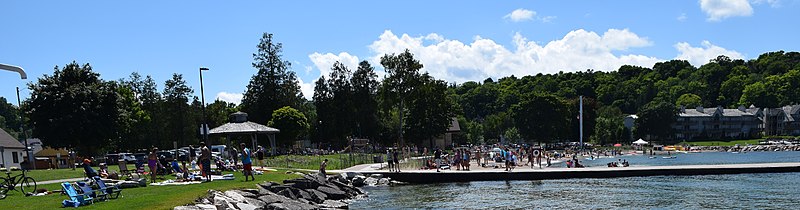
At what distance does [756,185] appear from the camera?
2800 cm

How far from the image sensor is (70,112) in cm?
4112

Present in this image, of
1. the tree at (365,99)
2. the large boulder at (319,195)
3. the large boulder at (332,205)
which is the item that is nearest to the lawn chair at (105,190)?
the large boulder at (332,205)

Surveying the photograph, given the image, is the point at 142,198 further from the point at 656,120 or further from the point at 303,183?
the point at 656,120

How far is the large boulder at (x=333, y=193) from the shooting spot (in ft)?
86.6

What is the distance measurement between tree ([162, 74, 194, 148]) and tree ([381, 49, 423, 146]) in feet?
75.1

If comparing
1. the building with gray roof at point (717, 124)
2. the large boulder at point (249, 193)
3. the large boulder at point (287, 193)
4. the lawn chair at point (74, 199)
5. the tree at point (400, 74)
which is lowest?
the building with gray roof at point (717, 124)

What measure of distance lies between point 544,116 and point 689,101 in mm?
69933

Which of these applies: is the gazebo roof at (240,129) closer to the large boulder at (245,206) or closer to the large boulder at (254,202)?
the large boulder at (254,202)

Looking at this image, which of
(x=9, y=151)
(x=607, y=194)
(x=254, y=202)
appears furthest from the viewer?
(x=9, y=151)

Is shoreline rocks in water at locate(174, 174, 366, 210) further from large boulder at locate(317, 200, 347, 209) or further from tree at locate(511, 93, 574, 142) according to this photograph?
tree at locate(511, 93, 574, 142)

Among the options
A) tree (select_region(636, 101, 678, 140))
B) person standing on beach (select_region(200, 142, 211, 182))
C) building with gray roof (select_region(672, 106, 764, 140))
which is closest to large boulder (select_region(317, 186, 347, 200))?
person standing on beach (select_region(200, 142, 211, 182))

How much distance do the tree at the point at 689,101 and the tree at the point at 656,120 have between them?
32.8m

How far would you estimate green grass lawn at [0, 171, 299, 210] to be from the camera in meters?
15.6

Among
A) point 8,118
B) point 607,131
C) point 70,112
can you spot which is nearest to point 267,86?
point 70,112
